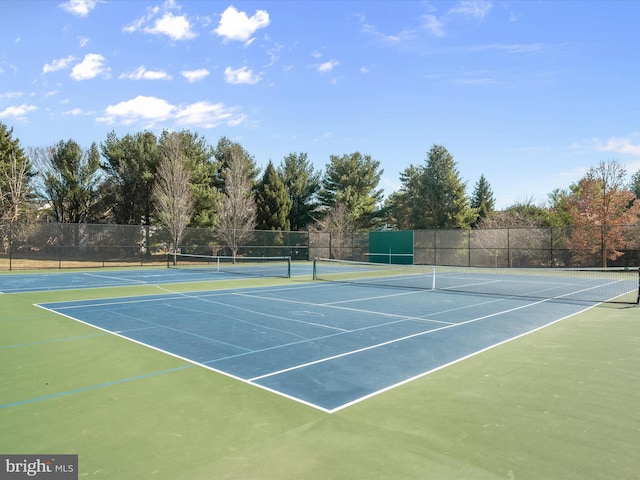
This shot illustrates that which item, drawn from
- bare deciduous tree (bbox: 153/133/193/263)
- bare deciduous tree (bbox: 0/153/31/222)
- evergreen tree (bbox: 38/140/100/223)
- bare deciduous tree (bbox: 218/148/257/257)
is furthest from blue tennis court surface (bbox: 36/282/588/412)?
evergreen tree (bbox: 38/140/100/223)

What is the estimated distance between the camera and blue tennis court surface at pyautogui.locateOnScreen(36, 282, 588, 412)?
5.69 m

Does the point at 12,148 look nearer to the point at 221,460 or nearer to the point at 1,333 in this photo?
the point at 1,333

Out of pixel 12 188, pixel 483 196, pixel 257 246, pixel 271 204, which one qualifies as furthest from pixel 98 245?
pixel 483 196

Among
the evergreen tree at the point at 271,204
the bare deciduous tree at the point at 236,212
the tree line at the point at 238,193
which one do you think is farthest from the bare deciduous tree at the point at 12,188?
the evergreen tree at the point at 271,204

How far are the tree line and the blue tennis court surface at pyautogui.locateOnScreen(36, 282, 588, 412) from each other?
2034cm

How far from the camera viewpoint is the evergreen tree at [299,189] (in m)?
48.0

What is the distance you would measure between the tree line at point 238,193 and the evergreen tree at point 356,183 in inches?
4.5

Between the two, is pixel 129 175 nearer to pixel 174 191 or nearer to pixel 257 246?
pixel 174 191

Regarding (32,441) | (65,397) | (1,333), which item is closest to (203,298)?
(1,333)

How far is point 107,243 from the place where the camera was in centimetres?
2989

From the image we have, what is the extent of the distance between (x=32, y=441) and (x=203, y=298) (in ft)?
31.4

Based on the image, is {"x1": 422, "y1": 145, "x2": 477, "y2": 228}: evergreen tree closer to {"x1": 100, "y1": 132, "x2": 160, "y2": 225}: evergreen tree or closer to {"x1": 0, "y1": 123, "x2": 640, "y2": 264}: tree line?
{"x1": 0, "y1": 123, "x2": 640, "y2": 264}: tree line

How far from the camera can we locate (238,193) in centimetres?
3662

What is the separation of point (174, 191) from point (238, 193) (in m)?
5.26
